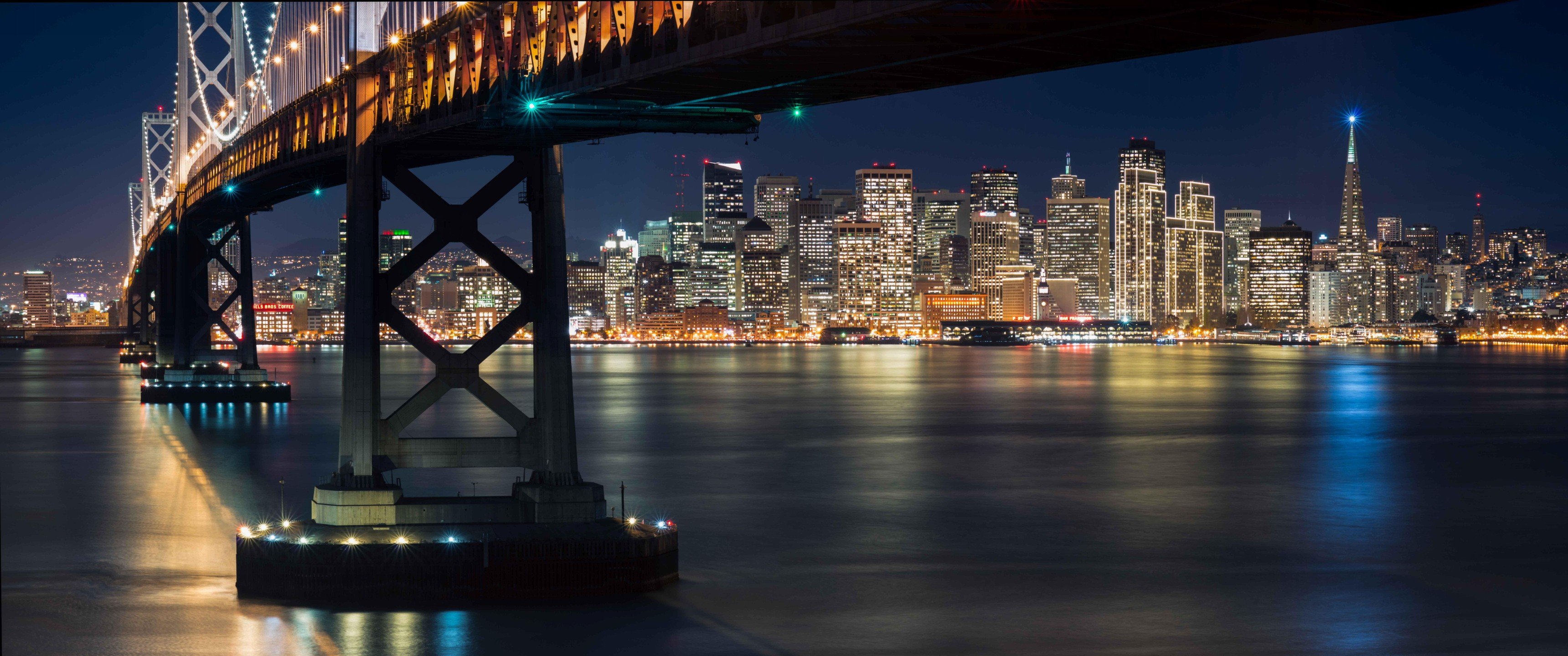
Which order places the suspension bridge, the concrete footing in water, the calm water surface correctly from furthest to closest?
1. the concrete footing in water
2. the calm water surface
3. the suspension bridge

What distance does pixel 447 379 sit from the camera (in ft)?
81.1

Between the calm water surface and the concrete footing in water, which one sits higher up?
the concrete footing in water

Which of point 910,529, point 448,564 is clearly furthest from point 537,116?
point 910,529

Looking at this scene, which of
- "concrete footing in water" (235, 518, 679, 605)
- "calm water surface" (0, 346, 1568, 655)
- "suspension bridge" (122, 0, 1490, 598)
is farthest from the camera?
"concrete footing in water" (235, 518, 679, 605)

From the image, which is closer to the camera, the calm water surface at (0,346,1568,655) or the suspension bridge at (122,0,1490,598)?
the suspension bridge at (122,0,1490,598)

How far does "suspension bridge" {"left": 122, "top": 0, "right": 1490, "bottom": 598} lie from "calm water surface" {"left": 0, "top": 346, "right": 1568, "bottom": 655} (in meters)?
1.02

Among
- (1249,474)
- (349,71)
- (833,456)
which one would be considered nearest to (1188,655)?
(349,71)

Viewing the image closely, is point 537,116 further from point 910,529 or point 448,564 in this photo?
point 910,529

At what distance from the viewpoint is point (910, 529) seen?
33.5 metres

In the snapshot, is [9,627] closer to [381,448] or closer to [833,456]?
[381,448]

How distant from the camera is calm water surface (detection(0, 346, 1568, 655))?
21516 millimetres

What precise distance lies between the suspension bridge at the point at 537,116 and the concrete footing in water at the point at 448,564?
0.12 feet

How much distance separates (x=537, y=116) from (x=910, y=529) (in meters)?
16.5

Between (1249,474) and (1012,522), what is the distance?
53.5 feet
